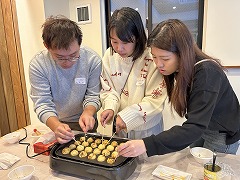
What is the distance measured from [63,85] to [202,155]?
2.82 ft

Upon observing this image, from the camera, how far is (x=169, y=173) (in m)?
0.89

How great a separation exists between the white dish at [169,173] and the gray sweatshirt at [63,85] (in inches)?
22.5

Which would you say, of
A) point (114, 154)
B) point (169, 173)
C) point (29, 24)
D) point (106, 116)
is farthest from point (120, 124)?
point (29, 24)

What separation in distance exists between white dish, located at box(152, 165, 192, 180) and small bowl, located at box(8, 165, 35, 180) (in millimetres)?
529

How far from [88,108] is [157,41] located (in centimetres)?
60

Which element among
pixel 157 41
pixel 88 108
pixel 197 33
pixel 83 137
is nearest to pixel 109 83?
pixel 88 108

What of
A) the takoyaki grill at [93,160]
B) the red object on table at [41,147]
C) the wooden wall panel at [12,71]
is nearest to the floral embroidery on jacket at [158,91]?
the takoyaki grill at [93,160]

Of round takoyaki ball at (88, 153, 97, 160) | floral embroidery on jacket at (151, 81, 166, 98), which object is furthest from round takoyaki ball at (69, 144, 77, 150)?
floral embroidery on jacket at (151, 81, 166, 98)

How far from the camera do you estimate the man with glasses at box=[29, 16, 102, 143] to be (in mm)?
1097

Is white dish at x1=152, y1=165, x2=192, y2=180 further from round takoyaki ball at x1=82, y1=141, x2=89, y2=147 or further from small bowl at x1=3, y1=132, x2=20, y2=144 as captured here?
small bowl at x1=3, y1=132, x2=20, y2=144

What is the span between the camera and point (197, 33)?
232 centimetres

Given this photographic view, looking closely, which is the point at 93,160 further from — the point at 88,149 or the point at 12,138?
the point at 12,138

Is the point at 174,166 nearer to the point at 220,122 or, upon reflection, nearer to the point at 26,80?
the point at 220,122

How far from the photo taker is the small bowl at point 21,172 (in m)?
0.89
